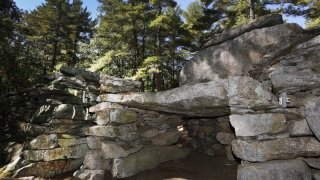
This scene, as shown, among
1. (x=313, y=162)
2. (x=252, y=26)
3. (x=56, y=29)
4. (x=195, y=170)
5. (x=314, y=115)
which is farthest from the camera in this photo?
(x=56, y=29)

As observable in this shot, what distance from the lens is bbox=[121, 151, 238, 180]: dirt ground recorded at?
6.86 metres

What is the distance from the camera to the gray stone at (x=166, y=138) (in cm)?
772

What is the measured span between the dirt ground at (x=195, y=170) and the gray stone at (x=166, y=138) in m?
0.63

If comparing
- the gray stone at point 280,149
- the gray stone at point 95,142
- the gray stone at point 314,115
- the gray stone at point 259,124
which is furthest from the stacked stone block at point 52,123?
the gray stone at point 314,115

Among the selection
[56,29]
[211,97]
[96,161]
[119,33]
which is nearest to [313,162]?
[211,97]

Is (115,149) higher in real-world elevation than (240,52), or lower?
lower

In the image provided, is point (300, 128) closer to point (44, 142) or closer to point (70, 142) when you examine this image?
point (70, 142)

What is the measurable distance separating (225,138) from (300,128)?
12.9ft

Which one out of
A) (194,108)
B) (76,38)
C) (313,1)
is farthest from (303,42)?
(76,38)

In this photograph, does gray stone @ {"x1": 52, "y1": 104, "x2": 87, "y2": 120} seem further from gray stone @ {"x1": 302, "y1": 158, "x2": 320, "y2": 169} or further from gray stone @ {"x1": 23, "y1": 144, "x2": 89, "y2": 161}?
gray stone @ {"x1": 302, "y1": 158, "x2": 320, "y2": 169}

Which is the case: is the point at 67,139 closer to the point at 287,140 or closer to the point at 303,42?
the point at 287,140

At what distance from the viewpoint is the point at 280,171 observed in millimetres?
4387

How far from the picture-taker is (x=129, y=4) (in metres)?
19.0

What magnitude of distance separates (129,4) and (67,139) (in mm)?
14207
